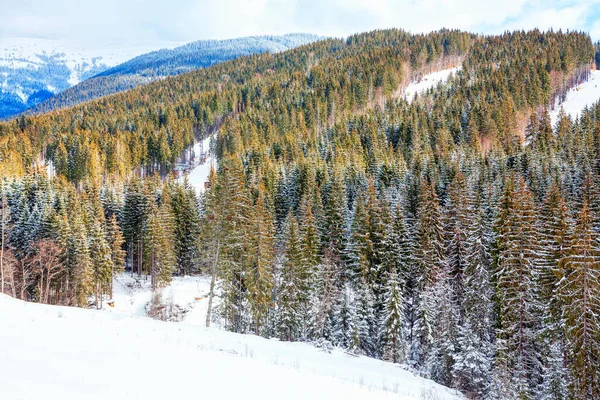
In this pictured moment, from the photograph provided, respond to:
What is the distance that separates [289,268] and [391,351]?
12.6m

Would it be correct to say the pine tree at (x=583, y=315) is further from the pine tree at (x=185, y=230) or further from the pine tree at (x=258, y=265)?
the pine tree at (x=185, y=230)

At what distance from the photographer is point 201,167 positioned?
11944 centimetres

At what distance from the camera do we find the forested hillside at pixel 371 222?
29594mm

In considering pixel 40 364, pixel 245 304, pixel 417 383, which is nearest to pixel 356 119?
pixel 245 304

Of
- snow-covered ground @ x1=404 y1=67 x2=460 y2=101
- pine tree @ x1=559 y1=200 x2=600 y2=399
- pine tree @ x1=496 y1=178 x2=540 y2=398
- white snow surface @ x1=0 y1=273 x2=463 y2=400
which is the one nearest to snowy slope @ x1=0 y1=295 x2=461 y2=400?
white snow surface @ x1=0 y1=273 x2=463 y2=400

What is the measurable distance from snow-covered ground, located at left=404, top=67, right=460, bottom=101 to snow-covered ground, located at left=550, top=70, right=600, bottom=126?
40.6 meters

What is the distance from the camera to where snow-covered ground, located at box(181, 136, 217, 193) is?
10550 cm

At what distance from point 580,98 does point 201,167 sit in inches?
4874

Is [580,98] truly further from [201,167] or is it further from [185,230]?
[185,230]

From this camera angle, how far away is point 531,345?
99.2 ft

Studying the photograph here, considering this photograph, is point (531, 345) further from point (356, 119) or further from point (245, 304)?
point (356, 119)

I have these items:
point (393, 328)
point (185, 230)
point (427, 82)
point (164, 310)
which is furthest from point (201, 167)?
point (393, 328)

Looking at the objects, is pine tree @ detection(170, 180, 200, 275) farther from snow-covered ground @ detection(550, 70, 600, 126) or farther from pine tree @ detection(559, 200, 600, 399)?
snow-covered ground @ detection(550, 70, 600, 126)

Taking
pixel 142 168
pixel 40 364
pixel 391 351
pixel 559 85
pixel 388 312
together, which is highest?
pixel 559 85
